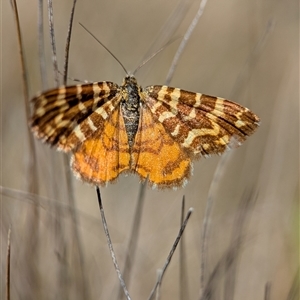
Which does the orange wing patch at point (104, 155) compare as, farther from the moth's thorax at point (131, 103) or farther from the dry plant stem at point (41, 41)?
the dry plant stem at point (41, 41)

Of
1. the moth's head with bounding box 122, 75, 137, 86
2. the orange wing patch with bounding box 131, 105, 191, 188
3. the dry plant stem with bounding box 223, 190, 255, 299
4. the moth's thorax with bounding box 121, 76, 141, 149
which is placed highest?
the moth's head with bounding box 122, 75, 137, 86

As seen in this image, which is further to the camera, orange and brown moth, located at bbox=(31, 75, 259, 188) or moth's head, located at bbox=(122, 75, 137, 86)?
moth's head, located at bbox=(122, 75, 137, 86)

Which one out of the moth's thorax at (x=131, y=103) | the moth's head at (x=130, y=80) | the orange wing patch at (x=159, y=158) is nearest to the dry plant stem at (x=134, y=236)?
the orange wing patch at (x=159, y=158)

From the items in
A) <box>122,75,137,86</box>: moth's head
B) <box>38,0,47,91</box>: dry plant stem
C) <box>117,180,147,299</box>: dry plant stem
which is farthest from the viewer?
<box>122,75,137,86</box>: moth's head

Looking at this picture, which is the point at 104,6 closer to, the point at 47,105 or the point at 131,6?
the point at 131,6

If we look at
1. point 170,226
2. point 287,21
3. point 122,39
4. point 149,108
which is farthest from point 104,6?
point 149,108

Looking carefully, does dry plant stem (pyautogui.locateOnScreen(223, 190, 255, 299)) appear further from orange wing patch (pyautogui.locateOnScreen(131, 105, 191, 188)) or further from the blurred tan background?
orange wing patch (pyautogui.locateOnScreen(131, 105, 191, 188))

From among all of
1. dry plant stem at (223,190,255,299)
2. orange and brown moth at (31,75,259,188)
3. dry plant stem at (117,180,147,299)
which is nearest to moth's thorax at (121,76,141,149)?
orange and brown moth at (31,75,259,188)
